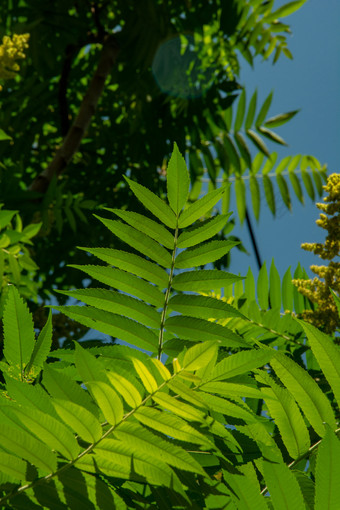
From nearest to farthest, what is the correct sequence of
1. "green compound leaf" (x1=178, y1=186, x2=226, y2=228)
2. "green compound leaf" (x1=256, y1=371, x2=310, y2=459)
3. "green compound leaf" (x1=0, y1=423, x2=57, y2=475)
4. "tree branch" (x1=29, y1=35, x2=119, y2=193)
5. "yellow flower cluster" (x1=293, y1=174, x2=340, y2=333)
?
"green compound leaf" (x1=0, y1=423, x2=57, y2=475), "green compound leaf" (x1=256, y1=371, x2=310, y2=459), "green compound leaf" (x1=178, y1=186, x2=226, y2=228), "yellow flower cluster" (x1=293, y1=174, x2=340, y2=333), "tree branch" (x1=29, y1=35, x2=119, y2=193)

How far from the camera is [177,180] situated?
555 mm

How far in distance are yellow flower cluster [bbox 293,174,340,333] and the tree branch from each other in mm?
1082

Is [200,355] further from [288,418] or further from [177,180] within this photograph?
[177,180]

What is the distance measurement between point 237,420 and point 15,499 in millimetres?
232

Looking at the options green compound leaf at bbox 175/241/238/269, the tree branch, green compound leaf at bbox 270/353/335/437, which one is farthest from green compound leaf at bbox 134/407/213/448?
the tree branch

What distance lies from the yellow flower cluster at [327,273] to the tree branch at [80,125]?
1.08 meters

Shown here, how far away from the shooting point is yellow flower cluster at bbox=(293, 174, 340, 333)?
2.85 feet

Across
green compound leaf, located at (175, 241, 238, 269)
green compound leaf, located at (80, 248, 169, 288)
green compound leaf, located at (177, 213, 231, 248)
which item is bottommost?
green compound leaf, located at (80, 248, 169, 288)

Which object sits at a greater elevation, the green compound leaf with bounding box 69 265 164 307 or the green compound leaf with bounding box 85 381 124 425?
the green compound leaf with bounding box 69 265 164 307

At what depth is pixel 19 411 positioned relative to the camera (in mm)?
331

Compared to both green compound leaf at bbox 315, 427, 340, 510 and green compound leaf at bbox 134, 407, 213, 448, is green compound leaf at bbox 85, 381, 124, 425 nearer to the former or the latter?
green compound leaf at bbox 134, 407, 213, 448

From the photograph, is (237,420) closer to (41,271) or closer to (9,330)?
(9,330)

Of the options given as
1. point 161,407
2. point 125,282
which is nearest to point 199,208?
point 125,282

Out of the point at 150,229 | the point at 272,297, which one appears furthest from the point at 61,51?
the point at 150,229
